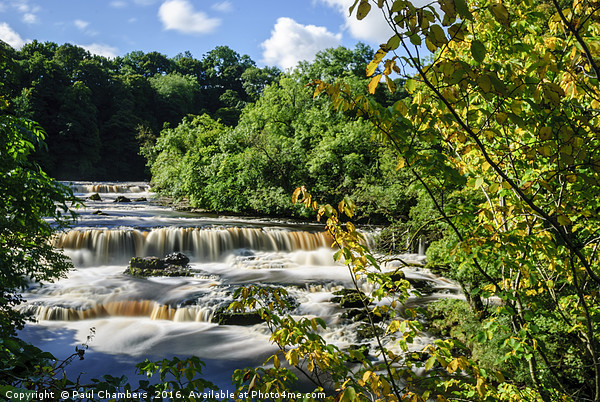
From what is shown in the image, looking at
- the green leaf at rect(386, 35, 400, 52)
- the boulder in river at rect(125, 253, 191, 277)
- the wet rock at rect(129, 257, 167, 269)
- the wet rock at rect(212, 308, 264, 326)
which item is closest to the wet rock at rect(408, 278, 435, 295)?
the wet rock at rect(212, 308, 264, 326)

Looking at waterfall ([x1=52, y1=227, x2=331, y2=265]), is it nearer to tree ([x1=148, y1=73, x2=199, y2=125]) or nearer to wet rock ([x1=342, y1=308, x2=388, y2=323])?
wet rock ([x1=342, y1=308, x2=388, y2=323])

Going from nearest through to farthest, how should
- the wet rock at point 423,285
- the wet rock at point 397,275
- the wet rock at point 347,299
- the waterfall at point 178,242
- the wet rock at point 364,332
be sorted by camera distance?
the wet rock at point 397,275, the wet rock at point 364,332, the wet rock at point 347,299, the wet rock at point 423,285, the waterfall at point 178,242

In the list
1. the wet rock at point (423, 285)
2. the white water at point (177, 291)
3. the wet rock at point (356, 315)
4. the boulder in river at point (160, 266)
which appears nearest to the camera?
the white water at point (177, 291)

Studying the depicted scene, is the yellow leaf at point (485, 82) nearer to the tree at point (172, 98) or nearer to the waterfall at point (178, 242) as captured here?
the waterfall at point (178, 242)

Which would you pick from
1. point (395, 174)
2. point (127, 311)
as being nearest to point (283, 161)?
point (395, 174)

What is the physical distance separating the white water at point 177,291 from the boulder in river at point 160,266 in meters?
0.35

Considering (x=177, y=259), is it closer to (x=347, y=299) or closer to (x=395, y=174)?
(x=347, y=299)

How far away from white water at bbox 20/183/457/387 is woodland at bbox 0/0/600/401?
0.71 metres

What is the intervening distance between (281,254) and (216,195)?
8.36m

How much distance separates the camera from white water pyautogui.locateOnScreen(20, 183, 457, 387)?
270 inches

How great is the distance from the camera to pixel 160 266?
10.9 metres

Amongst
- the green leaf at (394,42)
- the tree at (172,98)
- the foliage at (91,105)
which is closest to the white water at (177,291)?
the green leaf at (394,42)

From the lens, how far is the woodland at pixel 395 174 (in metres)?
1.56

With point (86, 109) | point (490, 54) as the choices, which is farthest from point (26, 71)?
point (490, 54)
